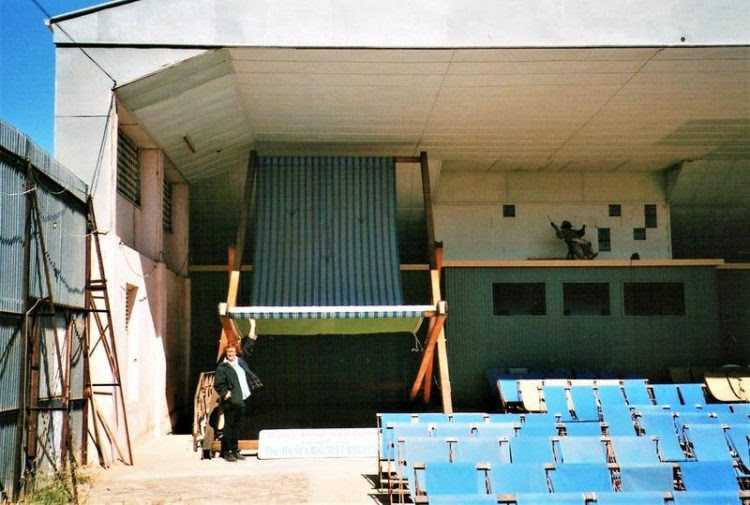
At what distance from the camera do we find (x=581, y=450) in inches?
276

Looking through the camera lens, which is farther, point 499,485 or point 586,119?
point 586,119

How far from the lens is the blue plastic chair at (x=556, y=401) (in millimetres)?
11141

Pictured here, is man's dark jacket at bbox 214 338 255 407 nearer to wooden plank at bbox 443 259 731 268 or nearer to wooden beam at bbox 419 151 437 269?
wooden beam at bbox 419 151 437 269

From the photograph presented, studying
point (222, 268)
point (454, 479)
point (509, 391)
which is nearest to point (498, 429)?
point (454, 479)

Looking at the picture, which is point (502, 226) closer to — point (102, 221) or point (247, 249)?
point (247, 249)

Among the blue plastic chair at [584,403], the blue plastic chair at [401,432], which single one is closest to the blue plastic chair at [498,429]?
the blue plastic chair at [401,432]

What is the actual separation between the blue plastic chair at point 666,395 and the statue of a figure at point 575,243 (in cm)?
476

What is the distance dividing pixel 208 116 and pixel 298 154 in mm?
2865

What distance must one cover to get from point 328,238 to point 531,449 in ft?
23.0

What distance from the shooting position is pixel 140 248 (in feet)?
40.8

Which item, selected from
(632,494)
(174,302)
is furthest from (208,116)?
(632,494)

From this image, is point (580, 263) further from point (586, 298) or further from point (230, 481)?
point (230, 481)

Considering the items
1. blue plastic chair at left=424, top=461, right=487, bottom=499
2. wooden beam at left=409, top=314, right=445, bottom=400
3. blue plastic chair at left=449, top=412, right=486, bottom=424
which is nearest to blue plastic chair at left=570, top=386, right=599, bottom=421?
wooden beam at left=409, top=314, right=445, bottom=400

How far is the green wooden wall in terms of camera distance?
50.0 feet
